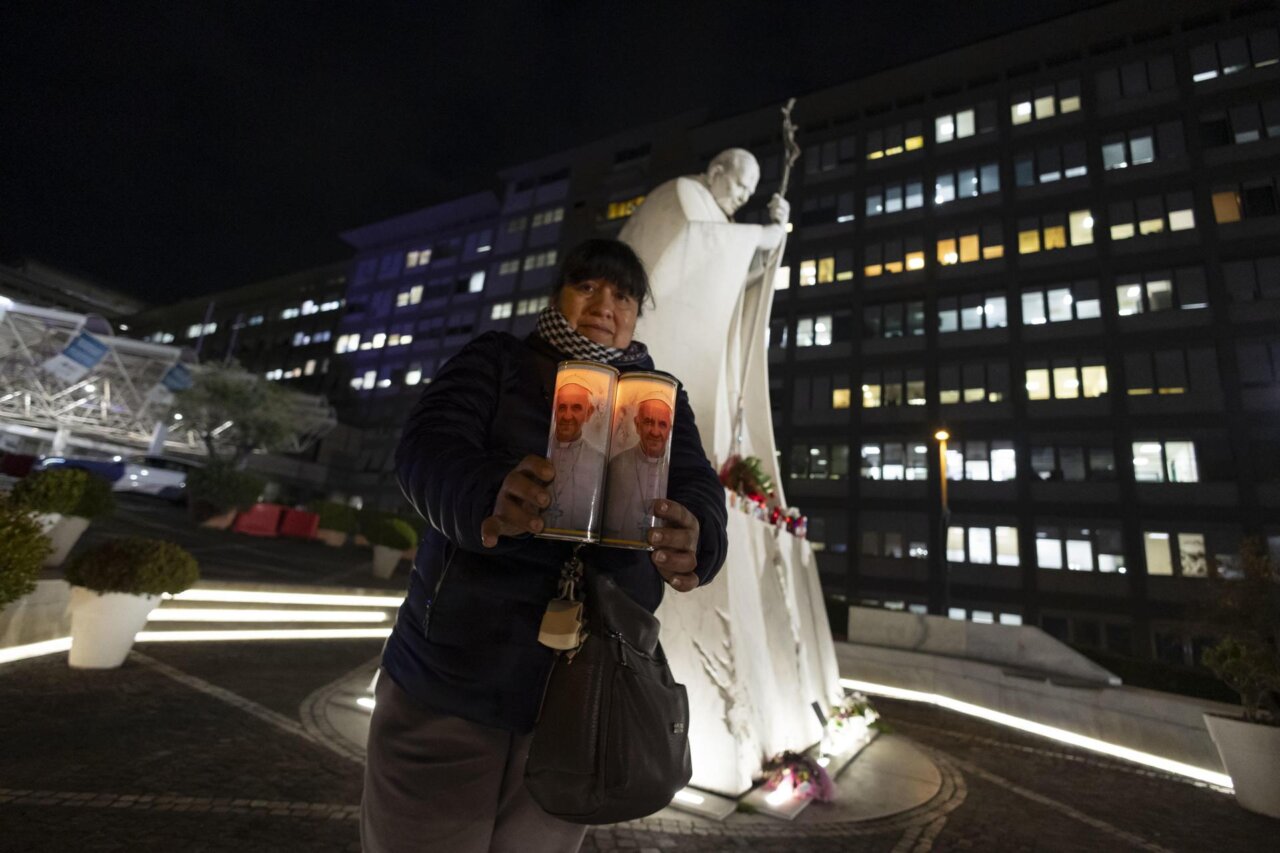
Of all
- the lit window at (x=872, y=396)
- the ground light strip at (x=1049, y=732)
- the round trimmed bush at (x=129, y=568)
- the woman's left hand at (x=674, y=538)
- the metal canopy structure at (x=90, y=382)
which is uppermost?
the lit window at (x=872, y=396)

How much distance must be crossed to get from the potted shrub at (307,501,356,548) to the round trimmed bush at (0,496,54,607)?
20.9 meters

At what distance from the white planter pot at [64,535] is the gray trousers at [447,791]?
34.4ft

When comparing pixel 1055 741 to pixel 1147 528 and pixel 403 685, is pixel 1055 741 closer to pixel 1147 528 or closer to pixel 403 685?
pixel 403 685

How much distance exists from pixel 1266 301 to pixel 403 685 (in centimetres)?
3523

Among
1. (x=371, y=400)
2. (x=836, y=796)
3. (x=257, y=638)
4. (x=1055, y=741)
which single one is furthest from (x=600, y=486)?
(x=371, y=400)

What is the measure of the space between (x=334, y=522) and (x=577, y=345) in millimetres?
25619

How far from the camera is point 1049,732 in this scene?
1089 centimetres

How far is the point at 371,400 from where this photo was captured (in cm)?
5397

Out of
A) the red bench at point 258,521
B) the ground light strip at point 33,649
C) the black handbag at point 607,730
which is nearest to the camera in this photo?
the black handbag at point 607,730

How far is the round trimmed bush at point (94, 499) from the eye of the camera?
28.8ft

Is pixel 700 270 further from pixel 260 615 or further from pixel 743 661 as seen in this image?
pixel 260 615

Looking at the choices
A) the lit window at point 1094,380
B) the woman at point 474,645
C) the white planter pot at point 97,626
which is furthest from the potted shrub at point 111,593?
the lit window at point 1094,380

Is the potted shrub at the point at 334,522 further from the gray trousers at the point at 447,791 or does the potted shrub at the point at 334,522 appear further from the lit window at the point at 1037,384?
the lit window at the point at 1037,384

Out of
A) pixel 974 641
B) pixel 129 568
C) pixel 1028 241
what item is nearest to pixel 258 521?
pixel 129 568
